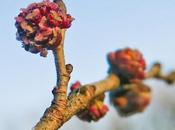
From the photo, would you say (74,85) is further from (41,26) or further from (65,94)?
(41,26)

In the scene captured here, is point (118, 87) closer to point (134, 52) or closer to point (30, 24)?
point (134, 52)

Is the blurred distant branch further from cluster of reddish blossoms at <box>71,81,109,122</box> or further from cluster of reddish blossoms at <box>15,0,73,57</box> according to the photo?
cluster of reddish blossoms at <box>15,0,73,57</box>

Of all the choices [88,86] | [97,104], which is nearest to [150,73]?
[88,86]

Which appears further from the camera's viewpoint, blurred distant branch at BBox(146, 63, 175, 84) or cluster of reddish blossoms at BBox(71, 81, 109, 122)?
cluster of reddish blossoms at BBox(71, 81, 109, 122)

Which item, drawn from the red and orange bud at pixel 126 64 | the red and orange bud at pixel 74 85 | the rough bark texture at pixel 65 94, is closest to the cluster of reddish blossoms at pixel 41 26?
the rough bark texture at pixel 65 94

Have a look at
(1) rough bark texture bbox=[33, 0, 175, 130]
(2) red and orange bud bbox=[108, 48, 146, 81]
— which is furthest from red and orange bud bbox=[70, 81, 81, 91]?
(2) red and orange bud bbox=[108, 48, 146, 81]

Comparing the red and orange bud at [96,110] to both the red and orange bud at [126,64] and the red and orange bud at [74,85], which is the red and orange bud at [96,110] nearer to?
the red and orange bud at [74,85]

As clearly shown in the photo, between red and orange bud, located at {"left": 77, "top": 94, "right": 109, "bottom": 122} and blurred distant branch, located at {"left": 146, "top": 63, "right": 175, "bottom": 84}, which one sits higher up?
blurred distant branch, located at {"left": 146, "top": 63, "right": 175, "bottom": 84}

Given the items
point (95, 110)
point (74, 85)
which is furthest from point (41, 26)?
point (95, 110)
